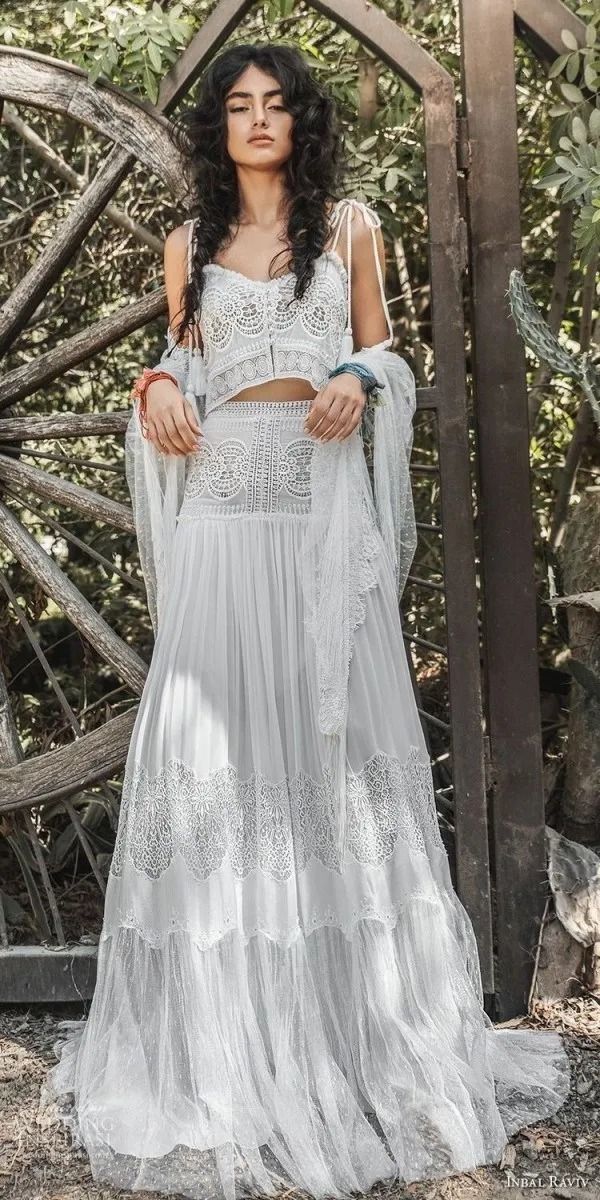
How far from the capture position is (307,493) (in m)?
2.31

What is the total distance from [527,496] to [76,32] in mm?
1478

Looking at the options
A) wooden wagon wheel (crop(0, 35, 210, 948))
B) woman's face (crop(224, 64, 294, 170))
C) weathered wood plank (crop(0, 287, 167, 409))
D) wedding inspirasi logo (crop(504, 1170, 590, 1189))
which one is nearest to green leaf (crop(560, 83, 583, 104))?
woman's face (crop(224, 64, 294, 170))

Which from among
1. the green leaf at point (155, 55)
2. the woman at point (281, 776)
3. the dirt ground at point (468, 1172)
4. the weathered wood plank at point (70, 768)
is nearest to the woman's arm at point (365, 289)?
the woman at point (281, 776)

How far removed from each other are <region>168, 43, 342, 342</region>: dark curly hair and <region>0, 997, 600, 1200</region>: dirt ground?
1601mm

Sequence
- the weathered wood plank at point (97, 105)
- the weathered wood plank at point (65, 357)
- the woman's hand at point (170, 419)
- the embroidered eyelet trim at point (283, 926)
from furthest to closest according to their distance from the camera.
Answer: the weathered wood plank at point (65, 357) → the weathered wood plank at point (97, 105) → the woman's hand at point (170, 419) → the embroidered eyelet trim at point (283, 926)

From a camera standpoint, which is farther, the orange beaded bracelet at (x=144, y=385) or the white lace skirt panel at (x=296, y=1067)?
the orange beaded bracelet at (x=144, y=385)

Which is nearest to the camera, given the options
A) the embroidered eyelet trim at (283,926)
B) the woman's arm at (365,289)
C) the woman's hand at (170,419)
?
the embroidered eyelet trim at (283,926)

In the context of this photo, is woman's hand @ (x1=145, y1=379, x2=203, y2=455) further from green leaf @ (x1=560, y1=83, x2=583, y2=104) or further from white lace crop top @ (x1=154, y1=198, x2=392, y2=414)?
green leaf @ (x1=560, y1=83, x2=583, y2=104)

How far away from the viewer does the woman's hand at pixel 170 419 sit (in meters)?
2.29

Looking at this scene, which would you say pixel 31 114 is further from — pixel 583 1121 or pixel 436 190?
pixel 583 1121

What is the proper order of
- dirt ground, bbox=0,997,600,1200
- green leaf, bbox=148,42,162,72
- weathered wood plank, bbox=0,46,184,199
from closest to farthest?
dirt ground, bbox=0,997,600,1200, green leaf, bbox=148,42,162,72, weathered wood plank, bbox=0,46,184,199

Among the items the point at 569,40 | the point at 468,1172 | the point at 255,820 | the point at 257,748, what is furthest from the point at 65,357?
the point at 468,1172

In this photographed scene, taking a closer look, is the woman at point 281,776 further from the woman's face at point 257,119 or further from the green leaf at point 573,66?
the green leaf at point 573,66

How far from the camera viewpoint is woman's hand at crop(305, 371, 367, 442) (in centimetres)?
221
